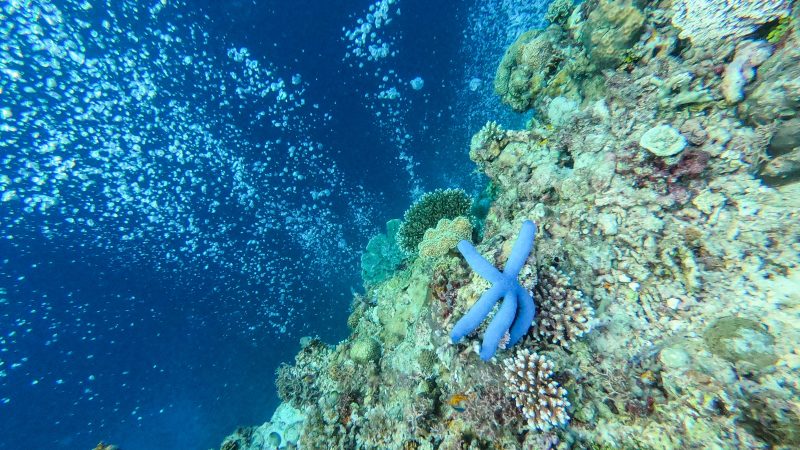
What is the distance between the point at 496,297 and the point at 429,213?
15.3ft

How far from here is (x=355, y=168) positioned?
19.8m

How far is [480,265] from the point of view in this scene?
3443 mm

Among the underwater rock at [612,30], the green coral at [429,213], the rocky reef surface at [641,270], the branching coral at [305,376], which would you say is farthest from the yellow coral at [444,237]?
the branching coral at [305,376]

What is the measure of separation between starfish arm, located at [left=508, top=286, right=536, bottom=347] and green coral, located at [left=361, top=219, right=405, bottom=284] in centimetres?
666

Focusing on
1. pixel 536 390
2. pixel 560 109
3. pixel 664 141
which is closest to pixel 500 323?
pixel 536 390

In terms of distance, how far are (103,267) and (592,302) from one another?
25.7 meters

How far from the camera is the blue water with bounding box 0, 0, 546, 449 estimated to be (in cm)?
1326

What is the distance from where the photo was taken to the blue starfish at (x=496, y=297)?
132 inches

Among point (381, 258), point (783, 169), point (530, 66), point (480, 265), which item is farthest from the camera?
point (381, 258)

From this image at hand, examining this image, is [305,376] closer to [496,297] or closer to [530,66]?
[496,297]

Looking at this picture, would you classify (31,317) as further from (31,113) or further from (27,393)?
(31,113)

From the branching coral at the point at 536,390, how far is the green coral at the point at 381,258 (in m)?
6.70

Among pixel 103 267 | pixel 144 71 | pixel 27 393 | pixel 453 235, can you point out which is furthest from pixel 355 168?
pixel 27 393

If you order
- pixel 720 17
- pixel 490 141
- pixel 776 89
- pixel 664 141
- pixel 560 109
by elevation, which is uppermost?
pixel 490 141
